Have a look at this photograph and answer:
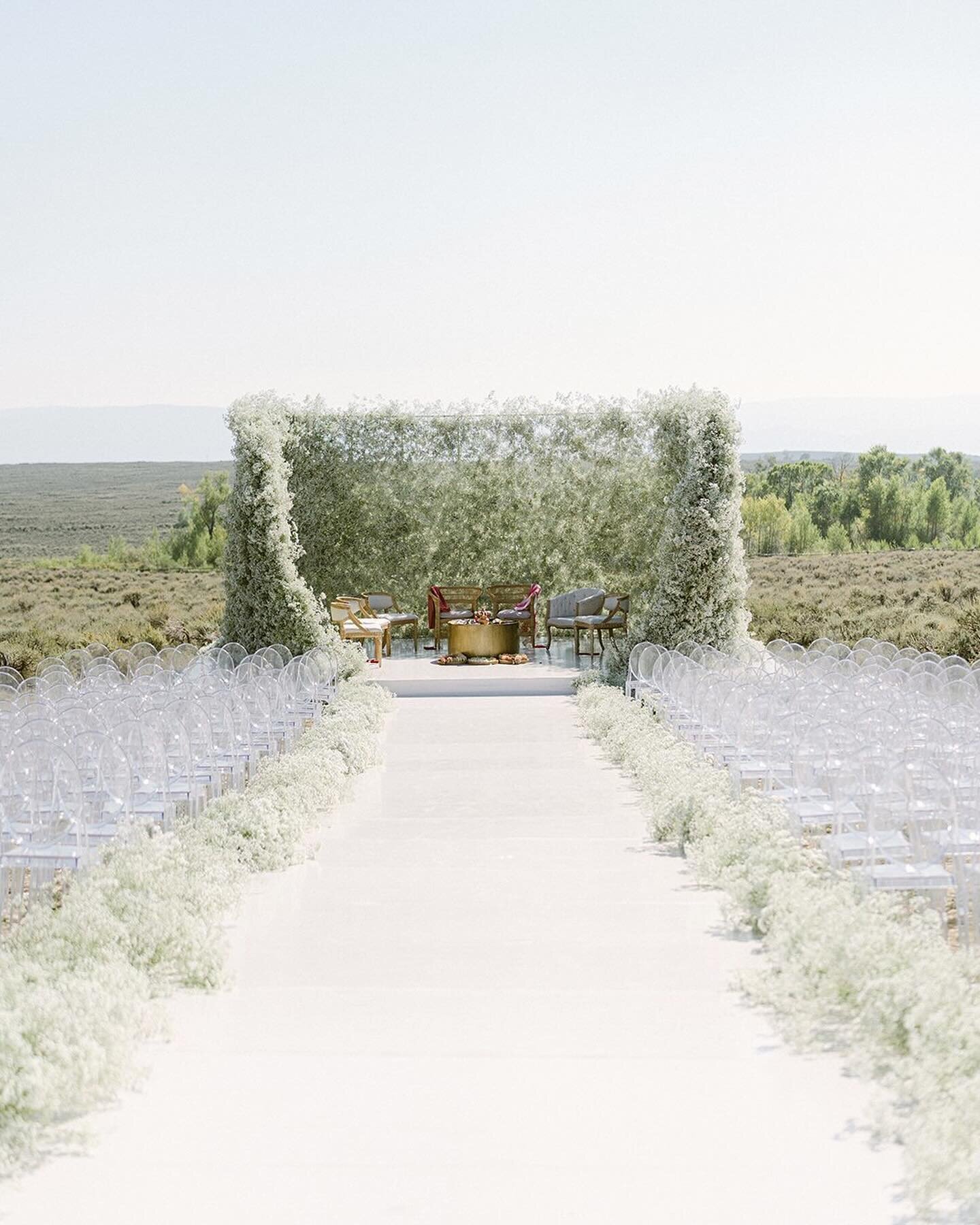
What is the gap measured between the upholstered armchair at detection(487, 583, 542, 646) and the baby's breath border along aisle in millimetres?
10304

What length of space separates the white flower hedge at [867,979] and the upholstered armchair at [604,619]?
9829 millimetres

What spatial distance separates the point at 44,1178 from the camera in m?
3.58

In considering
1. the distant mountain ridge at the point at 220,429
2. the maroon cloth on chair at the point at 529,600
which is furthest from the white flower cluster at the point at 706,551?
the maroon cloth on chair at the point at 529,600

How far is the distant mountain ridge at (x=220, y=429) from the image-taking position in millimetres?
69500

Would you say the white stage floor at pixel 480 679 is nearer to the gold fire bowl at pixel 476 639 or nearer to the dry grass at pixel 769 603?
the gold fire bowl at pixel 476 639

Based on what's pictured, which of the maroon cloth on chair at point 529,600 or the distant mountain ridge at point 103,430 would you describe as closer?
the maroon cloth on chair at point 529,600

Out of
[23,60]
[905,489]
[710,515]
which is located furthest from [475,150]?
[905,489]

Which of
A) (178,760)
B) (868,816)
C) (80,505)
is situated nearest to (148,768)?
(178,760)

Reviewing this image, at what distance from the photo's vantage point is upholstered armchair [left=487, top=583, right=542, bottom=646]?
1873cm

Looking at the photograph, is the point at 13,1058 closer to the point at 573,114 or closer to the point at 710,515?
the point at 710,515

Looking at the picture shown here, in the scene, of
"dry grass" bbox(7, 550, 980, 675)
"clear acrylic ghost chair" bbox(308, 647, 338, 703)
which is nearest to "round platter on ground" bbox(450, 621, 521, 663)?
"clear acrylic ghost chair" bbox(308, 647, 338, 703)

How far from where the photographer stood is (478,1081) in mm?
→ 4191

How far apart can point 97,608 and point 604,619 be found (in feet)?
59.2

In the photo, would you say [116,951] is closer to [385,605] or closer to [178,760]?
[178,760]
